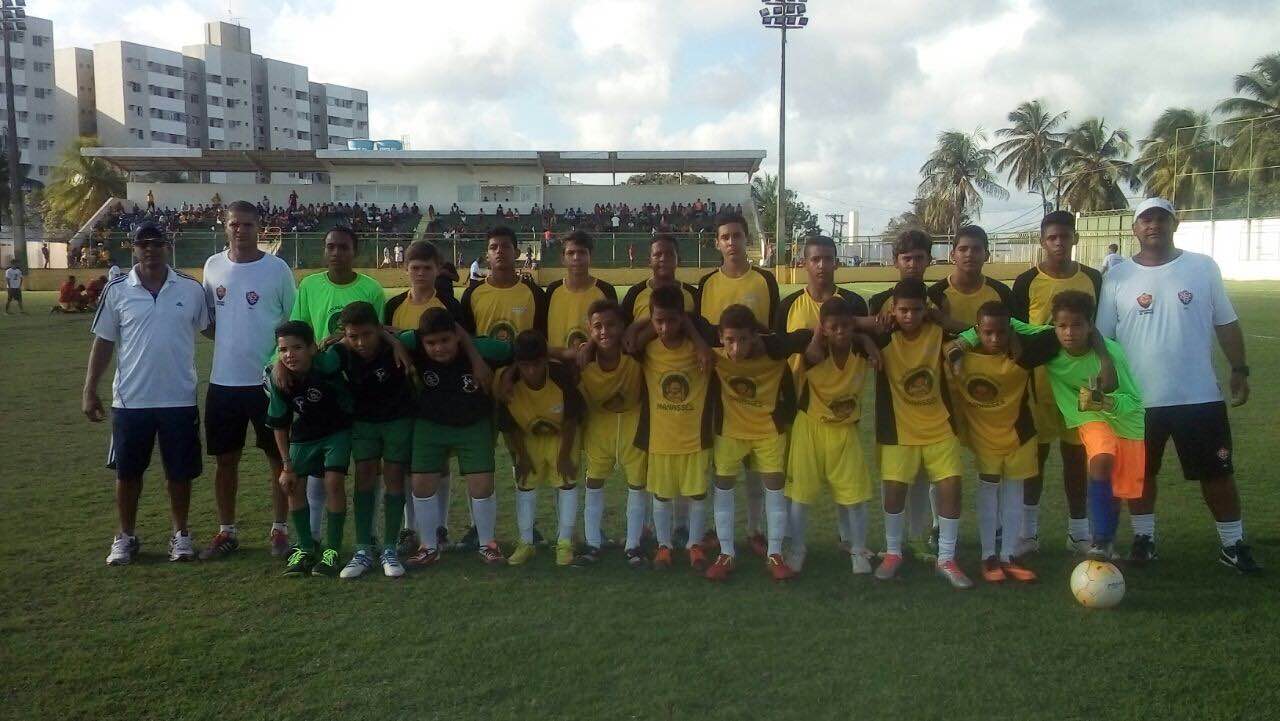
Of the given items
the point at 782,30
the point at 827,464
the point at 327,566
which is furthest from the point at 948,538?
the point at 782,30

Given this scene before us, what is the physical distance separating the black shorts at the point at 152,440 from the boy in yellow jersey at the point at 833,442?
3522mm

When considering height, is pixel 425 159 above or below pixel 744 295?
above

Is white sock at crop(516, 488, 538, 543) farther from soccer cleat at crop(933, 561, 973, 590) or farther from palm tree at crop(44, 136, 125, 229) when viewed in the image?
palm tree at crop(44, 136, 125, 229)

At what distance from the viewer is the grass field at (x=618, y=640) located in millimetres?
3572

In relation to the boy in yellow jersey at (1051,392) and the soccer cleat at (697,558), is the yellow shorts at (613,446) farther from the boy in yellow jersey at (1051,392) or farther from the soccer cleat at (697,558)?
the boy in yellow jersey at (1051,392)

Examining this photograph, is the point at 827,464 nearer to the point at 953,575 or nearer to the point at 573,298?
the point at 953,575

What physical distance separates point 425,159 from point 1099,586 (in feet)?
159

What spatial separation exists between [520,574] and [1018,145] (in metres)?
66.6

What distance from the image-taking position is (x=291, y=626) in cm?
436

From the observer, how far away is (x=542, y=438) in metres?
5.57

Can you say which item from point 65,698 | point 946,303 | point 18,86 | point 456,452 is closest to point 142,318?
point 456,452

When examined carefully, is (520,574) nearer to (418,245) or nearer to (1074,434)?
(418,245)

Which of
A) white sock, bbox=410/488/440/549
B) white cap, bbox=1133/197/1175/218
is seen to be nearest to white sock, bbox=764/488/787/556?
white sock, bbox=410/488/440/549

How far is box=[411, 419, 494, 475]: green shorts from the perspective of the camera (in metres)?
5.33
